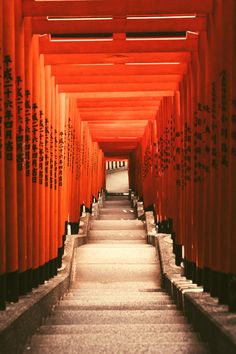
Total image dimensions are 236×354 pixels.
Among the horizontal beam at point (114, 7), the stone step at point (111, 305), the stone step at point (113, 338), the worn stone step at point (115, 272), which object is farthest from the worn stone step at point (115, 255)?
the stone step at point (113, 338)

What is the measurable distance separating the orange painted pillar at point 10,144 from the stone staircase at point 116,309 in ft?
2.13

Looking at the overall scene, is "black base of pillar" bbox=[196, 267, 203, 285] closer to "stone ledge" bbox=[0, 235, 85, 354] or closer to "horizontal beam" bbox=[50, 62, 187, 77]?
"stone ledge" bbox=[0, 235, 85, 354]

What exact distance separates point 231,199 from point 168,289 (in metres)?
4.67

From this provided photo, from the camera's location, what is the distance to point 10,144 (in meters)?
6.16

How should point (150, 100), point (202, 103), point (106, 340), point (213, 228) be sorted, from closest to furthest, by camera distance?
point (106, 340), point (213, 228), point (202, 103), point (150, 100)

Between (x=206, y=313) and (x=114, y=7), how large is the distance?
11.6 feet

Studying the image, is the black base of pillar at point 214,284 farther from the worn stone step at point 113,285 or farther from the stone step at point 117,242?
the stone step at point 117,242

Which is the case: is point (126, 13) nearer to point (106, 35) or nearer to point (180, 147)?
point (106, 35)

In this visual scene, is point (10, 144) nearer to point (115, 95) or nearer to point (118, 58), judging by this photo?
point (118, 58)

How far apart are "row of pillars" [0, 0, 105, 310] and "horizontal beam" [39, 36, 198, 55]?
29 cm

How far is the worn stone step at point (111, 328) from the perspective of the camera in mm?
5965

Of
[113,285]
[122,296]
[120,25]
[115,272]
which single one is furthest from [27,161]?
[115,272]

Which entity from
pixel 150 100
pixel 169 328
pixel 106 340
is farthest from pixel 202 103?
pixel 150 100

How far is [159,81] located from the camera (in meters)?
10.6
